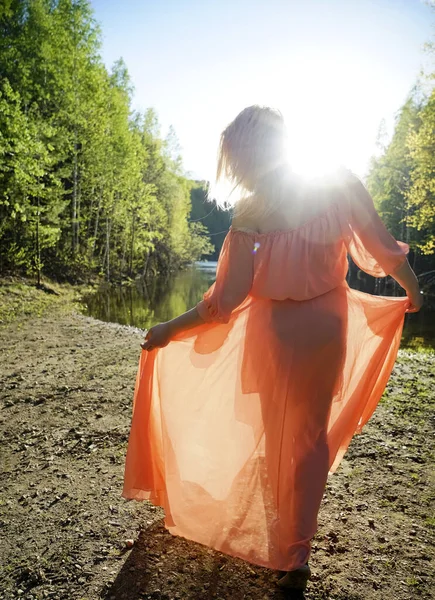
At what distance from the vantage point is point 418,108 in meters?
25.6

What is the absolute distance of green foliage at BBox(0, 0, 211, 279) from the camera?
13312 millimetres

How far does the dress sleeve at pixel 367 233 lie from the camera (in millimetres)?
1956

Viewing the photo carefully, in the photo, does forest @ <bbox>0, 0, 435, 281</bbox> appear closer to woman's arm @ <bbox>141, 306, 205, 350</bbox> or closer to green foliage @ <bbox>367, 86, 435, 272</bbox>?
green foliage @ <bbox>367, 86, 435, 272</bbox>

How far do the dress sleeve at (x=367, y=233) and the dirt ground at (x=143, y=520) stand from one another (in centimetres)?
163

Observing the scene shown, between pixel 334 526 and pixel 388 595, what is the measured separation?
0.58 m

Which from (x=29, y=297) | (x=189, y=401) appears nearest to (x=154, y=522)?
(x=189, y=401)

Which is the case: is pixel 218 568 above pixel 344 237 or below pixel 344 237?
below

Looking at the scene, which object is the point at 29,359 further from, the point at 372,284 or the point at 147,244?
the point at 372,284

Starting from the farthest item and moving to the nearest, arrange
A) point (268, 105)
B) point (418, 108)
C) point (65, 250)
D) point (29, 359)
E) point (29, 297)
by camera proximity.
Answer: point (418, 108), point (65, 250), point (29, 297), point (29, 359), point (268, 105)

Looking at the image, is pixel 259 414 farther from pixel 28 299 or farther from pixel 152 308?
pixel 152 308

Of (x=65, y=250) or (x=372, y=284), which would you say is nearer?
(x=65, y=250)

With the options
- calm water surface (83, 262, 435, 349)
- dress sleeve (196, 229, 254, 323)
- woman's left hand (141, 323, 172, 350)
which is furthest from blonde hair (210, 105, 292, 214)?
calm water surface (83, 262, 435, 349)

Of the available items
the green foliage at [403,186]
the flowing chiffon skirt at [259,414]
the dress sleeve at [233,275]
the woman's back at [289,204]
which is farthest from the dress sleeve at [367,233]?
the green foliage at [403,186]

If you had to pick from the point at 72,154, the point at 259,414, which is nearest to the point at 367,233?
the point at 259,414
